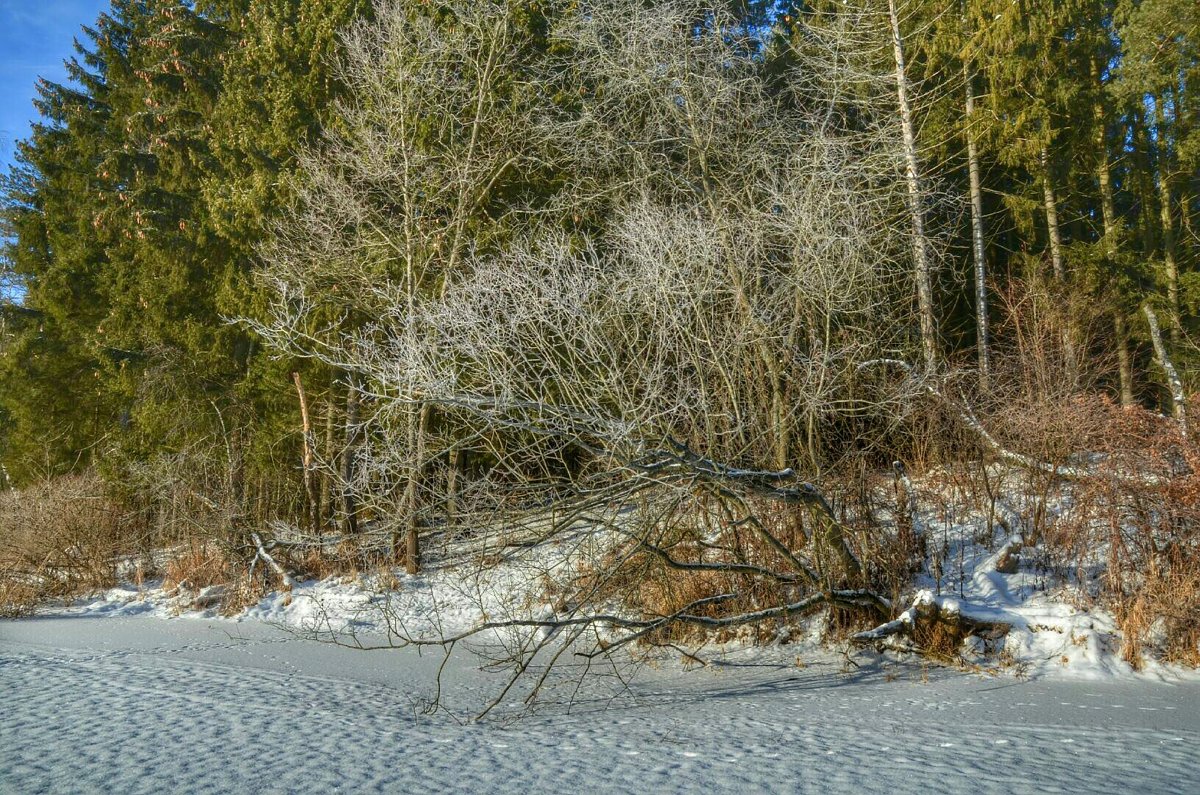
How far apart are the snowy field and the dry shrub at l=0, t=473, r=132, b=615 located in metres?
7.01

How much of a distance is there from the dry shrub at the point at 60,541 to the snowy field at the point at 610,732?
701 centimetres

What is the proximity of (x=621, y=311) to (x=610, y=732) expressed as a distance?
14.1ft

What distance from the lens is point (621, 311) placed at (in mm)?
8398

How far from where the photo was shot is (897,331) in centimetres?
1086

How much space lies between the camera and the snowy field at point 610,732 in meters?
4.18

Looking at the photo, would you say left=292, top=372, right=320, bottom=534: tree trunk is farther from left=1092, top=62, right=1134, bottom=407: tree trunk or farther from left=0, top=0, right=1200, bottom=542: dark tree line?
left=1092, top=62, right=1134, bottom=407: tree trunk

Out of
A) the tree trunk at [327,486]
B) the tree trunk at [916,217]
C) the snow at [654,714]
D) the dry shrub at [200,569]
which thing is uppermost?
the tree trunk at [916,217]

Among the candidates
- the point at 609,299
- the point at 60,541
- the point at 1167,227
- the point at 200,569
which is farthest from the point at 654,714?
the point at 1167,227

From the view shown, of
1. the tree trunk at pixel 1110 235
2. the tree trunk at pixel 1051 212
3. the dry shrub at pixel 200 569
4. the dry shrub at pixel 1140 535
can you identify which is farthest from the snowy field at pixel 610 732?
the tree trunk at pixel 1051 212

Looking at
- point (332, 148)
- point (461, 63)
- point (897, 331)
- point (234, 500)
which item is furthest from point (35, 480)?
point (897, 331)

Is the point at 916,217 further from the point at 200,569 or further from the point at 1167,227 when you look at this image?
the point at 200,569

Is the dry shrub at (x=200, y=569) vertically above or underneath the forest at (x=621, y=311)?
underneath

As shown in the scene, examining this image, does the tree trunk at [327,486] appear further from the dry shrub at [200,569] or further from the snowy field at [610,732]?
the snowy field at [610,732]

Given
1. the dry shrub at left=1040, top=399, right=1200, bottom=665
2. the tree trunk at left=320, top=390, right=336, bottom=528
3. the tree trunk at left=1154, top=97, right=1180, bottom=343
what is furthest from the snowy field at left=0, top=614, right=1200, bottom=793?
the tree trunk at left=1154, top=97, right=1180, bottom=343
